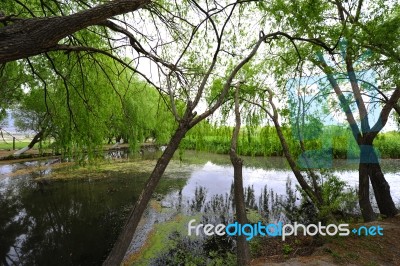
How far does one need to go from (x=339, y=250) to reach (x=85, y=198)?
8.22 metres

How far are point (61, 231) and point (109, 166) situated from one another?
8.96 meters

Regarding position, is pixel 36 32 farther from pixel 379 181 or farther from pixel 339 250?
pixel 379 181

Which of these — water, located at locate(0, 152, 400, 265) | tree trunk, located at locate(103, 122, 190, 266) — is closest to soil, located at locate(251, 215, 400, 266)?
tree trunk, located at locate(103, 122, 190, 266)

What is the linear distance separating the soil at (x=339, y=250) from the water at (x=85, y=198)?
3038 mm

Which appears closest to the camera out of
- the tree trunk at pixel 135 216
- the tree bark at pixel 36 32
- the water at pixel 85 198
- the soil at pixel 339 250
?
the tree bark at pixel 36 32

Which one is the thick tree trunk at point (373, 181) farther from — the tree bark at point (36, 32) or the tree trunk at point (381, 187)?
the tree bark at point (36, 32)

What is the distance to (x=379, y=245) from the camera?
439 cm

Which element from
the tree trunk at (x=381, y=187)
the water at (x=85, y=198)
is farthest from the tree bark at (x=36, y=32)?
the tree trunk at (x=381, y=187)

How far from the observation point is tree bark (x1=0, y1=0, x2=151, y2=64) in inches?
63.6

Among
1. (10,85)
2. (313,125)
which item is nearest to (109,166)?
(10,85)

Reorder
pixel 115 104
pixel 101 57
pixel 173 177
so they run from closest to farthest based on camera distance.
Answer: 1. pixel 101 57
2. pixel 115 104
3. pixel 173 177

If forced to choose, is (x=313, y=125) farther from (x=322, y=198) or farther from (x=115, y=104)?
(x=115, y=104)

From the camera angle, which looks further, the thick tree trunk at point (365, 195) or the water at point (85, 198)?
the thick tree trunk at point (365, 195)

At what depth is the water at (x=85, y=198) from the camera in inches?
227
